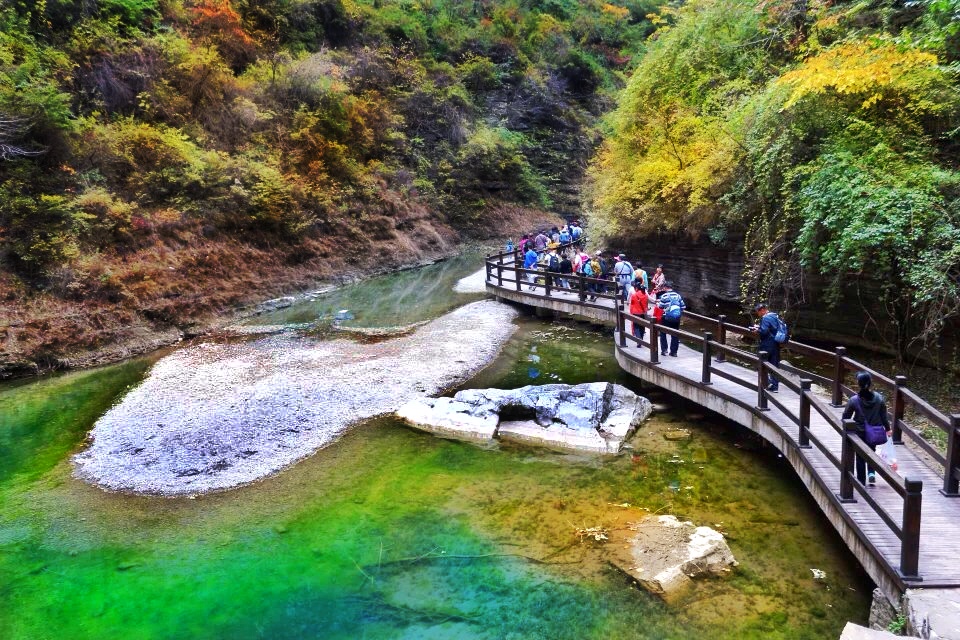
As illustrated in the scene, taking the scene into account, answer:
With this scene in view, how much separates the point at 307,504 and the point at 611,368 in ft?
29.1

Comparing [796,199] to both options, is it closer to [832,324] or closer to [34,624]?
[832,324]

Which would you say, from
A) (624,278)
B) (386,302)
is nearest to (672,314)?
(624,278)

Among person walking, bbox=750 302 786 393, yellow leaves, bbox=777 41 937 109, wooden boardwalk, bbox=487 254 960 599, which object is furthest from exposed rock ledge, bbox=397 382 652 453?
yellow leaves, bbox=777 41 937 109

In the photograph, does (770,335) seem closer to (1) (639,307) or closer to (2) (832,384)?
(2) (832,384)

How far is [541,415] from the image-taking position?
11.4 m

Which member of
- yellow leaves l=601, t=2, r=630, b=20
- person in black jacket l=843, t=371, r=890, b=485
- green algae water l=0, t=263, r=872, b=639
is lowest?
green algae water l=0, t=263, r=872, b=639

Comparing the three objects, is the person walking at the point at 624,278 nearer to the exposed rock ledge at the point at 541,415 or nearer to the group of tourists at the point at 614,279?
the group of tourists at the point at 614,279

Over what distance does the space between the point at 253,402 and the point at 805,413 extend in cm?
1082

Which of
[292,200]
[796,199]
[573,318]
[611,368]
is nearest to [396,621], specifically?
[611,368]

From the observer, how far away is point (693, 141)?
17859 mm

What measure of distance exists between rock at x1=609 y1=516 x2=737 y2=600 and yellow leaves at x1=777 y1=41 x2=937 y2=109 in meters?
8.49

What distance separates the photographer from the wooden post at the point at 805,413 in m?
7.93

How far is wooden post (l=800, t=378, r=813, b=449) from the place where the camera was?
7927 mm

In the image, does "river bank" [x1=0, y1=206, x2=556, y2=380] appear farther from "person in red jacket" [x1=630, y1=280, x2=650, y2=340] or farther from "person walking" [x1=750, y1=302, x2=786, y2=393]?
"person walking" [x1=750, y1=302, x2=786, y2=393]
